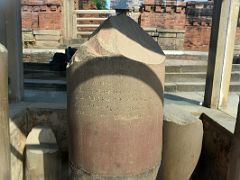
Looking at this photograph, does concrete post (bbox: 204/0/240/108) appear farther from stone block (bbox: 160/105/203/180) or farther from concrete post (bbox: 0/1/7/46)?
concrete post (bbox: 0/1/7/46)

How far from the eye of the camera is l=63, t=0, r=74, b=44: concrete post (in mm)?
11352

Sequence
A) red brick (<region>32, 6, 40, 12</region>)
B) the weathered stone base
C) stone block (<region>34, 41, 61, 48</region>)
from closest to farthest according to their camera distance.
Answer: the weathered stone base < stone block (<region>34, 41, 61, 48</region>) < red brick (<region>32, 6, 40, 12</region>)

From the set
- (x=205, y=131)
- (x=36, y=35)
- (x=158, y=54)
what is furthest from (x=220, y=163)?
(x=36, y=35)

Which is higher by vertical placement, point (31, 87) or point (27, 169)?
point (31, 87)

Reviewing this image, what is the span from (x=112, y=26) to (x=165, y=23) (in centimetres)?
824

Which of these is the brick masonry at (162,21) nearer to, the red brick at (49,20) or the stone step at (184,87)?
the red brick at (49,20)

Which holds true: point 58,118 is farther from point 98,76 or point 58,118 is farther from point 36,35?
point 36,35

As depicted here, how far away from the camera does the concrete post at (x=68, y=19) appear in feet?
37.2

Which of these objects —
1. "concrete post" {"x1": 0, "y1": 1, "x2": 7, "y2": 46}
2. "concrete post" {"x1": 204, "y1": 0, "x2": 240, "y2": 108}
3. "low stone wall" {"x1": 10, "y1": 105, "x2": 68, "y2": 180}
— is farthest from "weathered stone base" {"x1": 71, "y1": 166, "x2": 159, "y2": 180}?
"concrete post" {"x1": 0, "y1": 1, "x2": 7, "y2": 46}

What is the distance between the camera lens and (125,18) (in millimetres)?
3047

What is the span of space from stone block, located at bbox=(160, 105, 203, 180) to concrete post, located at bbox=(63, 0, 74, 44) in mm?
8392

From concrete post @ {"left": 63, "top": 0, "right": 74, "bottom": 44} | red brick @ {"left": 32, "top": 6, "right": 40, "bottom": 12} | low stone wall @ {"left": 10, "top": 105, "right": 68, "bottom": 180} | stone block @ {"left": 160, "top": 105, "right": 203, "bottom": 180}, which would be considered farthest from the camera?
red brick @ {"left": 32, "top": 6, "right": 40, "bottom": 12}

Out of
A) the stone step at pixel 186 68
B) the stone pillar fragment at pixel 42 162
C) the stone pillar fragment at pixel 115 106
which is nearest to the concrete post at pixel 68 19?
the stone step at pixel 186 68

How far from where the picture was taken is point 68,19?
37.6ft
